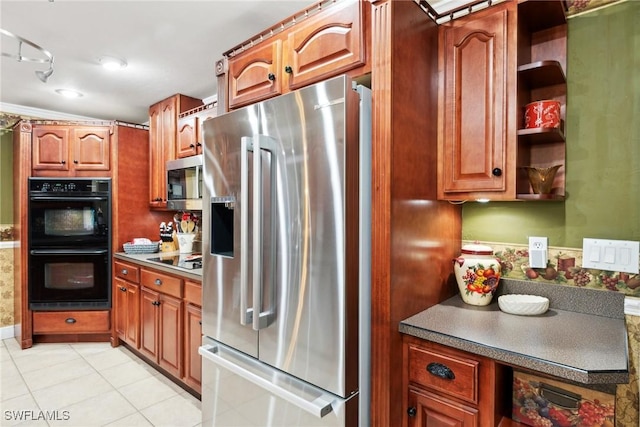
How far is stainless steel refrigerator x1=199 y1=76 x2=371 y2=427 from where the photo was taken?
1.28 metres

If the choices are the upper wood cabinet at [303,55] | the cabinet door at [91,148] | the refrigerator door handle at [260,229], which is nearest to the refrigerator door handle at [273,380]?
the refrigerator door handle at [260,229]

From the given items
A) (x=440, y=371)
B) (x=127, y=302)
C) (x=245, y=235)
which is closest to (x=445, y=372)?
(x=440, y=371)

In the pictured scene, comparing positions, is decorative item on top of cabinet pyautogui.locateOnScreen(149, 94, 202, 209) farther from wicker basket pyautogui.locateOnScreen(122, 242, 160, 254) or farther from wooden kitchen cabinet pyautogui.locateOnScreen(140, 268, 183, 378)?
wooden kitchen cabinet pyautogui.locateOnScreen(140, 268, 183, 378)

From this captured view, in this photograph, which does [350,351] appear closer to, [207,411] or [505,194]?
[505,194]

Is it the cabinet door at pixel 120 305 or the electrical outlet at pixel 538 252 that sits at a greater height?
the electrical outlet at pixel 538 252

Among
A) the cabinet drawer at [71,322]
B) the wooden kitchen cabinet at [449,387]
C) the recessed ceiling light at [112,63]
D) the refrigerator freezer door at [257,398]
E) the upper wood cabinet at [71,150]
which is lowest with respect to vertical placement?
the cabinet drawer at [71,322]

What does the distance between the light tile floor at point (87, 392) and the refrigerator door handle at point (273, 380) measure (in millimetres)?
816

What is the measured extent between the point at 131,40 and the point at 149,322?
2072mm

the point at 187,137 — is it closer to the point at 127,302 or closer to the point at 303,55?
the point at 127,302

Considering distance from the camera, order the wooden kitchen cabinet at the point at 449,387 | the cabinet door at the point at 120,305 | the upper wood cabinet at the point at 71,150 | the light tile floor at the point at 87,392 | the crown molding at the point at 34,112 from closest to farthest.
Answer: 1. the wooden kitchen cabinet at the point at 449,387
2. the light tile floor at the point at 87,392
3. the cabinet door at the point at 120,305
4. the upper wood cabinet at the point at 71,150
5. the crown molding at the point at 34,112

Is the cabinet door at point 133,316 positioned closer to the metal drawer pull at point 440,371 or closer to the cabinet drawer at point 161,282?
the cabinet drawer at point 161,282

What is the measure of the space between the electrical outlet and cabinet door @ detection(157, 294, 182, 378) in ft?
7.06

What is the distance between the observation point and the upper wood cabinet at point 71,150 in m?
3.43

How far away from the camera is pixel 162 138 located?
3.48 metres
